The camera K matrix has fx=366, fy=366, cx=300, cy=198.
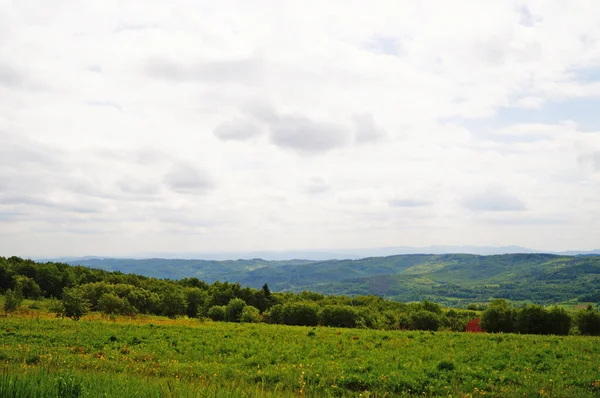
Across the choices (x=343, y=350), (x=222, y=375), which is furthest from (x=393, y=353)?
(x=222, y=375)

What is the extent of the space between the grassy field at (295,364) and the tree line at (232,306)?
2356 centimetres

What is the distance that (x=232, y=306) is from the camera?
287 ft

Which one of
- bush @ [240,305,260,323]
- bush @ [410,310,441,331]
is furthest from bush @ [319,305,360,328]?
bush @ [240,305,260,323]

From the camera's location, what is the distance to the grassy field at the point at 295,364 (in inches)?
334

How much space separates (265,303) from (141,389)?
10404 cm

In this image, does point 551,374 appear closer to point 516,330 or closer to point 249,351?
point 249,351

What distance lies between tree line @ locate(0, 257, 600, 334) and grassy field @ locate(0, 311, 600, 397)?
2356 centimetres

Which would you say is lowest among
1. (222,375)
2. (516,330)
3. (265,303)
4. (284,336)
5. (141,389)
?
(265,303)

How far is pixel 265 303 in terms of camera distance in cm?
10725

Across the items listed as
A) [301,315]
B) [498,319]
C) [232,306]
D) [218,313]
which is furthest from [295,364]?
[218,313]

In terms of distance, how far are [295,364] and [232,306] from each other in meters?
71.3

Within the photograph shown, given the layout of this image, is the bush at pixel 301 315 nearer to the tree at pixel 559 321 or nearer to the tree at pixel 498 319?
the tree at pixel 498 319

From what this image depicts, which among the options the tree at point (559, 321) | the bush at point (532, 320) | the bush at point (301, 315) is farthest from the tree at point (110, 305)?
the tree at point (559, 321)

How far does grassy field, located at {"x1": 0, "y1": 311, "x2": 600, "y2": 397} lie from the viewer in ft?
27.9
